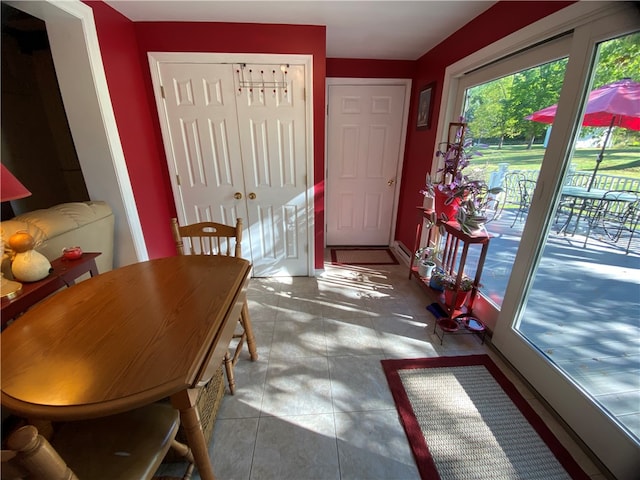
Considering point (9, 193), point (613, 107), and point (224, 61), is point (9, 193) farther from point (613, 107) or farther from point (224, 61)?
point (613, 107)

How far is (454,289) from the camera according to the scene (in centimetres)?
201

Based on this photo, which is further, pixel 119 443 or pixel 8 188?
pixel 8 188

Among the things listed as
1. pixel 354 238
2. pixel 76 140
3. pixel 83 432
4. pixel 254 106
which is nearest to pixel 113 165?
pixel 76 140

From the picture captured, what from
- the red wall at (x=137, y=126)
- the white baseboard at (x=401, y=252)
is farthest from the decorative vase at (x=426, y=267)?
the red wall at (x=137, y=126)

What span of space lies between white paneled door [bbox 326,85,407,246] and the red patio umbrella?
2.08 m

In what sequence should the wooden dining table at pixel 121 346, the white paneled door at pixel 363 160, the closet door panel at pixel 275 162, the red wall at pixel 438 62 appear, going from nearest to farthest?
the wooden dining table at pixel 121 346 → the red wall at pixel 438 62 → the closet door panel at pixel 275 162 → the white paneled door at pixel 363 160

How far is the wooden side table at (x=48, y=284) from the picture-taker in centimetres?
113

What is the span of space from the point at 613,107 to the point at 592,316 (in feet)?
3.38

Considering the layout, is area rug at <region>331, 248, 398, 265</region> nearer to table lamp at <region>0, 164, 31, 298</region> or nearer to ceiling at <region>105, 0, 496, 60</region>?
ceiling at <region>105, 0, 496, 60</region>

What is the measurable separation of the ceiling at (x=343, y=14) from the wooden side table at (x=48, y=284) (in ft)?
5.74

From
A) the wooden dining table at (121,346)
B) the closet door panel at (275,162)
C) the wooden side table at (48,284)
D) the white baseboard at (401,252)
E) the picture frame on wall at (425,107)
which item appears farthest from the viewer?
the white baseboard at (401,252)

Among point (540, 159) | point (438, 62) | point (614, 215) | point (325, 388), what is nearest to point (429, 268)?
point (540, 159)

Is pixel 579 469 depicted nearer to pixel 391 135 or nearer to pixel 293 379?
pixel 293 379

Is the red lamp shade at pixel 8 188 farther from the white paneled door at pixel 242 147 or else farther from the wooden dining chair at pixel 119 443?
the white paneled door at pixel 242 147
